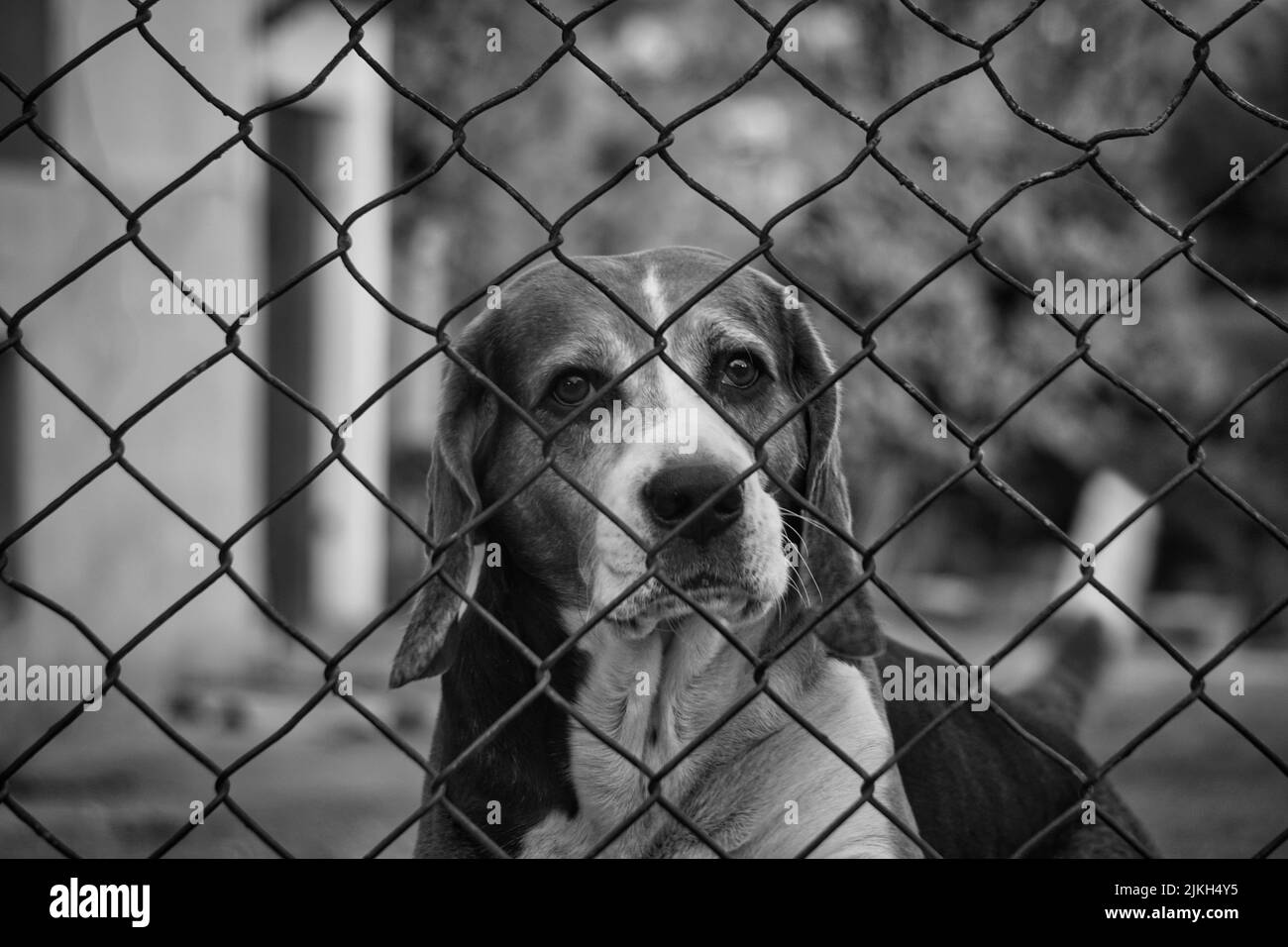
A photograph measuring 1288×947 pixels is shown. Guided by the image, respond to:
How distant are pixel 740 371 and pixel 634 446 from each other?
1.37 feet

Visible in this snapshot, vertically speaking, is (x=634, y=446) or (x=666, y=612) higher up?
(x=634, y=446)

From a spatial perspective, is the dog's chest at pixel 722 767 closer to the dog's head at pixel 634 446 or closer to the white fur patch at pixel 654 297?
the dog's head at pixel 634 446

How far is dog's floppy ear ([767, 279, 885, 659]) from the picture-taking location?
2.54m

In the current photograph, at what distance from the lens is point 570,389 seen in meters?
2.54

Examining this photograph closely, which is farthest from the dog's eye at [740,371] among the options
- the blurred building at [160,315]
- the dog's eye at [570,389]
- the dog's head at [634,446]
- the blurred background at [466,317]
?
the blurred building at [160,315]

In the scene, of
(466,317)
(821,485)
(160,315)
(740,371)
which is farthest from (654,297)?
(466,317)

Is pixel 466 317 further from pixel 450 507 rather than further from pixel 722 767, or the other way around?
pixel 722 767

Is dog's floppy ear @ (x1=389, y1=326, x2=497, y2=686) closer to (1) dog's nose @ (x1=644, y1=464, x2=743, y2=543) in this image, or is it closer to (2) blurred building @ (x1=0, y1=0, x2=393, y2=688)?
(1) dog's nose @ (x1=644, y1=464, x2=743, y2=543)

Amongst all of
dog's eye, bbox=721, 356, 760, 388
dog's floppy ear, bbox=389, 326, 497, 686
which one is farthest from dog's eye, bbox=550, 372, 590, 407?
dog's eye, bbox=721, 356, 760, 388

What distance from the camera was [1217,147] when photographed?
1024 cm

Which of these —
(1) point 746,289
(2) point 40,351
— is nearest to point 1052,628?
(1) point 746,289

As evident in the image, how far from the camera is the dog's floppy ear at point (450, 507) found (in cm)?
230
